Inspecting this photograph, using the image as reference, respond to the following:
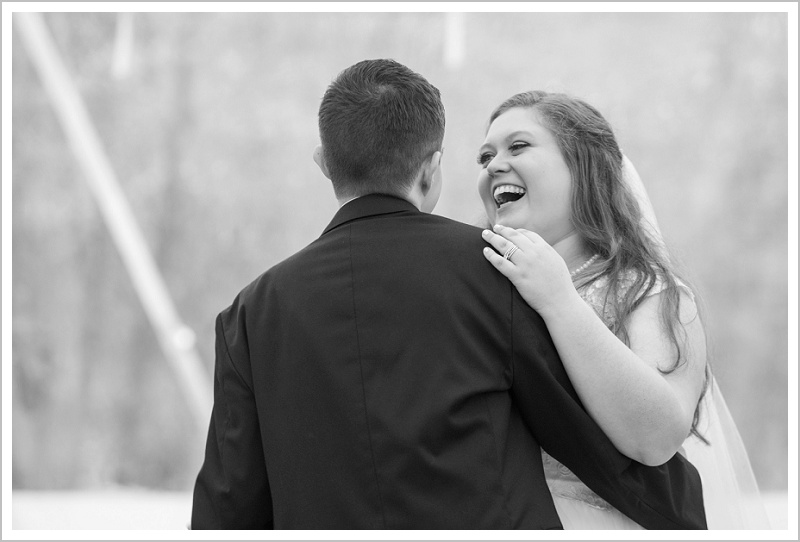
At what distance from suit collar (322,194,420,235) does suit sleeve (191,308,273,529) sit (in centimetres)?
30

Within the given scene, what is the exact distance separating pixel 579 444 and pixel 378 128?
753mm

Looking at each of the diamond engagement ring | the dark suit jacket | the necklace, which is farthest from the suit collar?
the necklace

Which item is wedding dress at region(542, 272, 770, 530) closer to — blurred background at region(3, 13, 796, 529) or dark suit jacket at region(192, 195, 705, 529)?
dark suit jacket at region(192, 195, 705, 529)

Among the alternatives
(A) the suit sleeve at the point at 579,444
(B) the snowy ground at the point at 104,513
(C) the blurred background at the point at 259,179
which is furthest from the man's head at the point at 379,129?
(C) the blurred background at the point at 259,179

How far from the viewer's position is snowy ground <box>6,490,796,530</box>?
5867 millimetres

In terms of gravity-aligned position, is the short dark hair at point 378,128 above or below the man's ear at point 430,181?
above

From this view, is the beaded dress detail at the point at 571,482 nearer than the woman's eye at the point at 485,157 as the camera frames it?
Yes

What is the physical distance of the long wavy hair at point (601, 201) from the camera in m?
2.46

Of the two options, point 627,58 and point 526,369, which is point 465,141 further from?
point 526,369

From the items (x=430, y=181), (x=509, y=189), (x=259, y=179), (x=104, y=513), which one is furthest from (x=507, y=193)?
(x=259, y=179)

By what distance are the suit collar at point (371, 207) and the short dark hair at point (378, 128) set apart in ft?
0.08

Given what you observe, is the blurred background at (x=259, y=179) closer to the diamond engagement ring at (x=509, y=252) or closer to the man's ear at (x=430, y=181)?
the man's ear at (x=430, y=181)

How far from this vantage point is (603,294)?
92.8 inches

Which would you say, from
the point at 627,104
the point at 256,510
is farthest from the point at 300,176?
the point at 256,510
